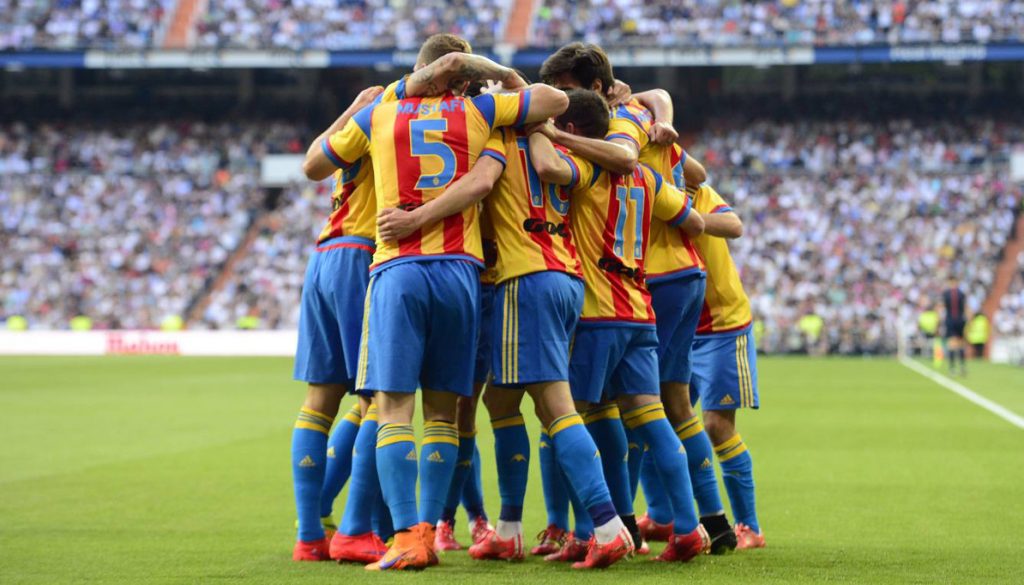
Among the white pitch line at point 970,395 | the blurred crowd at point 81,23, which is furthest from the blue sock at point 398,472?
the blurred crowd at point 81,23

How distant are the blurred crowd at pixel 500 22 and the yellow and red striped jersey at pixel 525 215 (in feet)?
108

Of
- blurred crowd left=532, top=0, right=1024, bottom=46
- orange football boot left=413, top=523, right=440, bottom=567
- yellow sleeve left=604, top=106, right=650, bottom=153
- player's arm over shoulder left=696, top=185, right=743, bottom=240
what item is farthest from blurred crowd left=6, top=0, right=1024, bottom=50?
orange football boot left=413, top=523, right=440, bottom=567

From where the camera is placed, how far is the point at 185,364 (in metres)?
29.1

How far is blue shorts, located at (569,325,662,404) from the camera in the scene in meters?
5.85

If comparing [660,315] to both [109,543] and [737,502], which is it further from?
[109,543]

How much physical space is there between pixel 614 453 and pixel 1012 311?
1164 inches

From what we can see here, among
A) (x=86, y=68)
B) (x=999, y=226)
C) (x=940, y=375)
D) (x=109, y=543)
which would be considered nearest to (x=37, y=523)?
(x=109, y=543)

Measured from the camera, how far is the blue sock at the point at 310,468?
591cm

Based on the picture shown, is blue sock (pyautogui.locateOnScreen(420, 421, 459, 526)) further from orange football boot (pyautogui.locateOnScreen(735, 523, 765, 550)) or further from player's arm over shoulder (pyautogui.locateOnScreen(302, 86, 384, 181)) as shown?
orange football boot (pyautogui.locateOnScreen(735, 523, 765, 550))

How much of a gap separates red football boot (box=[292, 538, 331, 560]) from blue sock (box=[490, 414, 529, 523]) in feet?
2.71

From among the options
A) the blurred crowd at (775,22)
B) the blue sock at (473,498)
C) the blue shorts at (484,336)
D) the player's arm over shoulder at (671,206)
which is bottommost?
the blue sock at (473,498)

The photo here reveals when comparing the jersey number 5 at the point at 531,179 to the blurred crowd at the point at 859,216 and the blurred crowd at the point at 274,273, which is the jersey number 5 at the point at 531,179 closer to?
the blurred crowd at the point at 859,216

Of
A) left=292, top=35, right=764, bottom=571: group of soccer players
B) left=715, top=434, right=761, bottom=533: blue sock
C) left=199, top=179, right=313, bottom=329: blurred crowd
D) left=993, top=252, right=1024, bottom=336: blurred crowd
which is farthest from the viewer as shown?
left=199, top=179, right=313, bottom=329: blurred crowd

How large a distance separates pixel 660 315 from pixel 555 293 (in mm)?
1028
